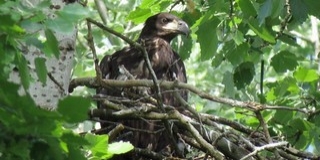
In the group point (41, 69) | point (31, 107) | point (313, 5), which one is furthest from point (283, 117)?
point (31, 107)

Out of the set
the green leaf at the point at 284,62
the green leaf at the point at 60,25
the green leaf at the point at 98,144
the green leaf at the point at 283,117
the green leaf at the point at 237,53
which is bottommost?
the green leaf at the point at 283,117

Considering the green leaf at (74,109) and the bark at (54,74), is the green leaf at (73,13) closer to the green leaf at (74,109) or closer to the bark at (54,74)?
the green leaf at (74,109)

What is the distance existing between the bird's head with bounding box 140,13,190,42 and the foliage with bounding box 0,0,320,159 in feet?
0.39

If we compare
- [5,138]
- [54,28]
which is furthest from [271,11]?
[5,138]

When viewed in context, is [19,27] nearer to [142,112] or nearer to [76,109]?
[76,109]

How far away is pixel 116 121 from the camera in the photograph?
16.5 ft

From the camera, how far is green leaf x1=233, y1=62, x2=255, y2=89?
567 cm

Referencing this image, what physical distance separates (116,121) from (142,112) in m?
0.83

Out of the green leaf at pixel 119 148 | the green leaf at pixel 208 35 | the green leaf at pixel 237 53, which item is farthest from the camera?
the green leaf at pixel 237 53

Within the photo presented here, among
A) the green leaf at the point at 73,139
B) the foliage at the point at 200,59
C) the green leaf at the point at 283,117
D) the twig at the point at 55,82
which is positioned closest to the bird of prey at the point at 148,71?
the foliage at the point at 200,59

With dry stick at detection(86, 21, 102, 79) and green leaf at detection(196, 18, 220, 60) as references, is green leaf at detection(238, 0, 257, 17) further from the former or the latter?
dry stick at detection(86, 21, 102, 79)

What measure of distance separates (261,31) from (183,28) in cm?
172

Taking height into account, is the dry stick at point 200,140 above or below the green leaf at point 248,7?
below

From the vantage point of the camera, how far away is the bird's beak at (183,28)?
18.8 feet
